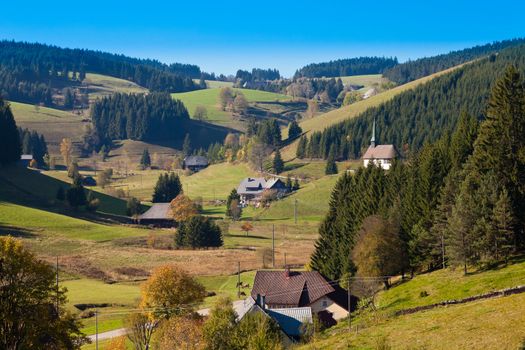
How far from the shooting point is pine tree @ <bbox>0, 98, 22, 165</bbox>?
14688 centimetres

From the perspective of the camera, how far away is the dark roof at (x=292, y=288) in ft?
210

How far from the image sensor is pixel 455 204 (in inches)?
2285

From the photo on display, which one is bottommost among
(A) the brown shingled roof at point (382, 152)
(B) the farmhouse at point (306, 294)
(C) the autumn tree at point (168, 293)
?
(B) the farmhouse at point (306, 294)

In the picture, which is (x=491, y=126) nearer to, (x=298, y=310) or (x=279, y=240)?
(x=298, y=310)

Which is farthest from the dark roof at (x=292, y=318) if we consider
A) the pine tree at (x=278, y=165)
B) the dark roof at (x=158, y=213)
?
the pine tree at (x=278, y=165)

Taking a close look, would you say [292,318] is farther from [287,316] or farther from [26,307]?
[26,307]

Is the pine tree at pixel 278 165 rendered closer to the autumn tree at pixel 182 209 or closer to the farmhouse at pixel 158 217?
the farmhouse at pixel 158 217

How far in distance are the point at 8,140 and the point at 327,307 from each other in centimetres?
10693

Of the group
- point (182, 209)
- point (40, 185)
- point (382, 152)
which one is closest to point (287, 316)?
point (182, 209)

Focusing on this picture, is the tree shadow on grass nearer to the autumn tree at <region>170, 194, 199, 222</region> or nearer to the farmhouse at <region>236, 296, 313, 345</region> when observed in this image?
the autumn tree at <region>170, 194, 199, 222</region>

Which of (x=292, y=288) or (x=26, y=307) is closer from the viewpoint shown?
(x=26, y=307)

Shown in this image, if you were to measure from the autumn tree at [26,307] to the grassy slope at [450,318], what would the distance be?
15.4 meters

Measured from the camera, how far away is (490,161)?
58.5 metres

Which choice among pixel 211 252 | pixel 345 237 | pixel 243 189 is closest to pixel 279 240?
pixel 211 252
